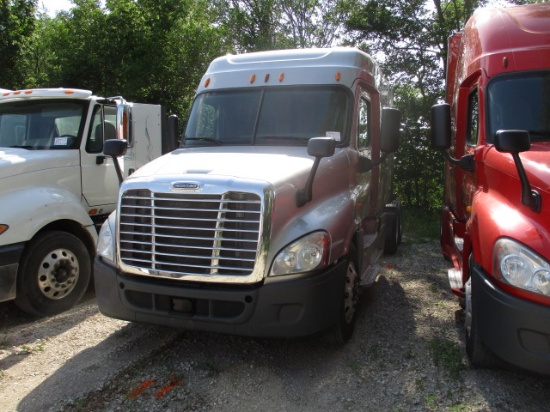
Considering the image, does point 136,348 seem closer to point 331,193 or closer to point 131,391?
point 131,391

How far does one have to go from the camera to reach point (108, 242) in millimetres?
4195

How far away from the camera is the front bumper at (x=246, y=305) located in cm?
358

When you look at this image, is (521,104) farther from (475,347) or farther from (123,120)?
(123,120)

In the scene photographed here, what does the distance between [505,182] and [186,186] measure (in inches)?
94.4

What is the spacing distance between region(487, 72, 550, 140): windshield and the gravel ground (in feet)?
6.38

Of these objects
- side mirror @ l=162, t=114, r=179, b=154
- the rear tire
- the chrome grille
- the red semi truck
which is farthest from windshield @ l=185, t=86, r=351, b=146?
the rear tire

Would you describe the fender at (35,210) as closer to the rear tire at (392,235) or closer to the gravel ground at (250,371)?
the gravel ground at (250,371)

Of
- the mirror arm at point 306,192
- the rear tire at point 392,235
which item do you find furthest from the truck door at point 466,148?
the rear tire at point 392,235

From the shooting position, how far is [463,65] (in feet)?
18.5

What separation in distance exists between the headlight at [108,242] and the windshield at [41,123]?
7.03 ft

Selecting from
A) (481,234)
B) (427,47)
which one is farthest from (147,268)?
(427,47)

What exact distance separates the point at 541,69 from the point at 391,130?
56.6 inches

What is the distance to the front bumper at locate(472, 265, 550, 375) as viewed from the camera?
293cm

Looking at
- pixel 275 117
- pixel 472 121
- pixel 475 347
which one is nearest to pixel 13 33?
pixel 275 117
